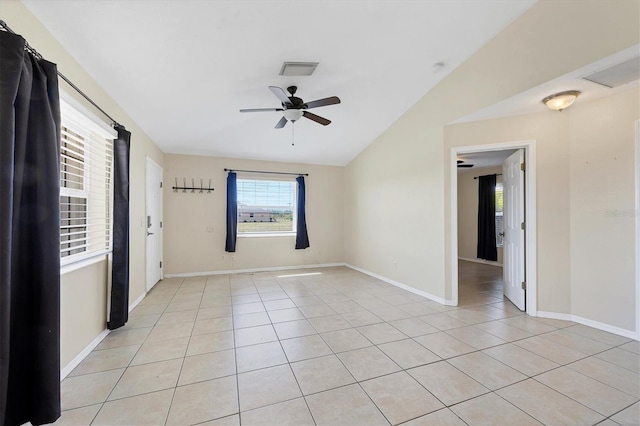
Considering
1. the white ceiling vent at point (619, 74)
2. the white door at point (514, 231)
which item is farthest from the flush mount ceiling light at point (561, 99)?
the white door at point (514, 231)

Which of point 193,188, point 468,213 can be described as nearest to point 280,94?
point 193,188

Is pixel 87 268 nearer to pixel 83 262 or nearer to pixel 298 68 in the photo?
pixel 83 262

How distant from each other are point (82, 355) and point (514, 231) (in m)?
5.01

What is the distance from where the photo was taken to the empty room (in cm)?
166

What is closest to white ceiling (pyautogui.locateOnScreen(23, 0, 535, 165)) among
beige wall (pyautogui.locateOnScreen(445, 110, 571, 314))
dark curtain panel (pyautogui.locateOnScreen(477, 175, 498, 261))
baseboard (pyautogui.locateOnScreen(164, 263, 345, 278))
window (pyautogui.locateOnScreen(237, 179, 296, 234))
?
beige wall (pyautogui.locateOnScreen(445, 110, 571, 314))

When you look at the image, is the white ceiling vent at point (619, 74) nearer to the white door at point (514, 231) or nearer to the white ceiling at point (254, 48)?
the white ceiling at point (254, 48)

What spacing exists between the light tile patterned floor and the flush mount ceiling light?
2398 mm

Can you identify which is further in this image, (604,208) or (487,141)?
(487,141)

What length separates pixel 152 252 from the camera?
15.1ft

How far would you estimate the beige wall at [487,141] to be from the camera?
232 cm

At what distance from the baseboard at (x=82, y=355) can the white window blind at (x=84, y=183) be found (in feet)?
2.64

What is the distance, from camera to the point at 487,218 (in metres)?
6.96

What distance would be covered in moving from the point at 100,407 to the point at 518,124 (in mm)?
4825

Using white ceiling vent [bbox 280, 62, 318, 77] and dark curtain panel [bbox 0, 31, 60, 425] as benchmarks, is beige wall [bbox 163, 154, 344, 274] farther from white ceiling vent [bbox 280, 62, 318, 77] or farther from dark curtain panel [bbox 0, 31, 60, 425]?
dark curtain panel [bbox 0, 31, 60, 425]
